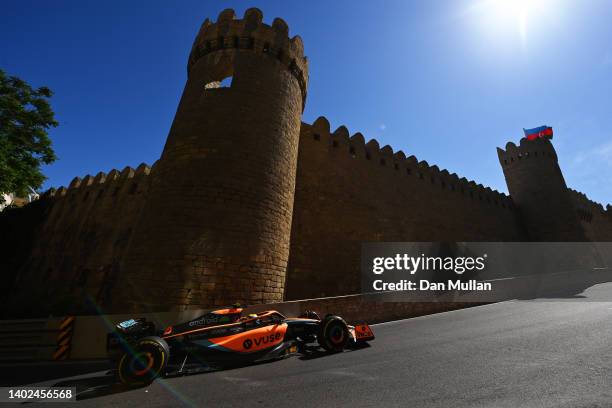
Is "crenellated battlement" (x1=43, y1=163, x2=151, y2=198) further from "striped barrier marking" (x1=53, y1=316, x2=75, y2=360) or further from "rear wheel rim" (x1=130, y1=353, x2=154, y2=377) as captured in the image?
"rear wheel rim" (x1=130, y1=353, x2=154, y2=377)

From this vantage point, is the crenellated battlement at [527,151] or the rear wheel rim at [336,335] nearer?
the rear wheel rim at [336,335]

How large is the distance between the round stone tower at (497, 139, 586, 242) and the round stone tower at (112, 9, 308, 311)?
82.5 ft

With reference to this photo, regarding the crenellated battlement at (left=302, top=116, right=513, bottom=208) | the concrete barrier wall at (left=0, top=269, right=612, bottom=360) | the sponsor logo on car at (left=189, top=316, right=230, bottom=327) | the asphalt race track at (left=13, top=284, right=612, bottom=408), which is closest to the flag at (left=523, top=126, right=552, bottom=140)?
the crenellated battlement at (left=302, top=116, right=513, bottom=208)

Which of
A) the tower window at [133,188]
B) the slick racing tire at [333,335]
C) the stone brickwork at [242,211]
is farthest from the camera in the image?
the tower window at [133,188]

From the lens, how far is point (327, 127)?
1561cm

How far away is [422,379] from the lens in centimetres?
374

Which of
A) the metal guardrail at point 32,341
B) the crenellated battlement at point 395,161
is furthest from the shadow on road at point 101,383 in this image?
the crenellated battlement at point 395,161

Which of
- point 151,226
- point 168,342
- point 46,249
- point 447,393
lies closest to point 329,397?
point 447,393

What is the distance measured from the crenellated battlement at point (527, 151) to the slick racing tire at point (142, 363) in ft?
109

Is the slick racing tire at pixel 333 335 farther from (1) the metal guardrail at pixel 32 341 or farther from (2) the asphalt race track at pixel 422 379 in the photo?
(1) the metal guardrail at pixel 32 341

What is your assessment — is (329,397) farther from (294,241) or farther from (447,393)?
(294,241)

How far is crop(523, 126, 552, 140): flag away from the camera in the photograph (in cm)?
2805

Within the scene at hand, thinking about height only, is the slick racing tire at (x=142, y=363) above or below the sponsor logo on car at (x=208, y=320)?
below

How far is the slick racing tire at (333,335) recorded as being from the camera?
5.59 meters
